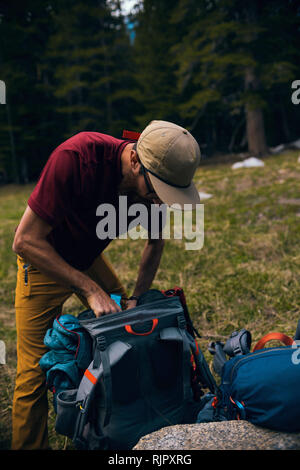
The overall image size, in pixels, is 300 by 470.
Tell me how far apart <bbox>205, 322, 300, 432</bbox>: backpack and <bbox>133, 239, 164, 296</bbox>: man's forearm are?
0.84m

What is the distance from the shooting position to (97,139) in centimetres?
211

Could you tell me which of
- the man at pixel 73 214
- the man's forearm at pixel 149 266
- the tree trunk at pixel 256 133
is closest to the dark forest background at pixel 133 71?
the tree trunk at pixel 256 133

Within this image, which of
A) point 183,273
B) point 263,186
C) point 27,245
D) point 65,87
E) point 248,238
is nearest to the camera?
point 27,245

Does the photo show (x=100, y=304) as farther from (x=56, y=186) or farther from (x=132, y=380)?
(x=56, y=186)

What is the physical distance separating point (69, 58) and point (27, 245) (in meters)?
19.0

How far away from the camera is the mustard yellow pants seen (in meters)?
2.25

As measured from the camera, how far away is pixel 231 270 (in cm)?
452

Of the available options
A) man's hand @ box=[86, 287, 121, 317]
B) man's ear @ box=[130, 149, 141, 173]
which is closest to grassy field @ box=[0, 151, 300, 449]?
man's hand @ box=[86, 287, 121, 317]

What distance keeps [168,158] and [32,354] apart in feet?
4.64

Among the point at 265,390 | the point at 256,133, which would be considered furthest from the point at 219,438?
the point at 256,133

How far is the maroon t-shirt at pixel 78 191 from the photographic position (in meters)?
1.92

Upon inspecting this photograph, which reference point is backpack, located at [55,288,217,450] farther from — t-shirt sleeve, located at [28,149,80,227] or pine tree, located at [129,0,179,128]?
pine tree, located at [129,0,179,128]
